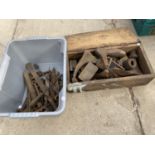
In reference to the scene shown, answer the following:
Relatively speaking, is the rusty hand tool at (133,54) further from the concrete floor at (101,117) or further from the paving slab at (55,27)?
the paving slab at (55,27)

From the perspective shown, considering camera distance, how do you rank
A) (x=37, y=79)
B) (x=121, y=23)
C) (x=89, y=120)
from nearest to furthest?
(x=89, y=120) < (x=37, y=79) < (x=121, y=23)

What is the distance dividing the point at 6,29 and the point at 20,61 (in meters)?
0.70

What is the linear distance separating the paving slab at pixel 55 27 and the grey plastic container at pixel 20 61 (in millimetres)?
454

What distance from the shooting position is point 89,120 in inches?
54.0

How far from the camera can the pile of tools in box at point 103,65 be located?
4.60ft

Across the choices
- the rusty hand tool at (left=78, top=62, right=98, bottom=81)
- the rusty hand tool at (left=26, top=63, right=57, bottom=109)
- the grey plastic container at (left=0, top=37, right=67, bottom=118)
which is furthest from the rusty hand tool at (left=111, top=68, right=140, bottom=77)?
the rusty hand tool at (left=26, top=63, right=57, bottom=109)

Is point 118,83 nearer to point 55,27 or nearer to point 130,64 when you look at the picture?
point 130,64

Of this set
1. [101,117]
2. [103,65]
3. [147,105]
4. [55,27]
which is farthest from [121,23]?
[101,117]

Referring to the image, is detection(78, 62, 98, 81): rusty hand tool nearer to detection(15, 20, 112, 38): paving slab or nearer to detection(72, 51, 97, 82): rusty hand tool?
detection(72, 51, 97, 82): rusty hand tool

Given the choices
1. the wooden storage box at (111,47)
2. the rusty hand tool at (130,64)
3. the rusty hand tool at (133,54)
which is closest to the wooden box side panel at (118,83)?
the wooden storage box at (111,47)

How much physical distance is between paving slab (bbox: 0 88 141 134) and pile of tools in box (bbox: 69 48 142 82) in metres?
0.18

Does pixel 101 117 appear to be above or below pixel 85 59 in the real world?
below
